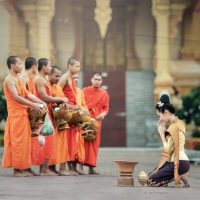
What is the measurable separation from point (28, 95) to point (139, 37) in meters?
17.8

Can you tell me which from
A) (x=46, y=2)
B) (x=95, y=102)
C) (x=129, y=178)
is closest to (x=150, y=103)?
(x=46, y=2)

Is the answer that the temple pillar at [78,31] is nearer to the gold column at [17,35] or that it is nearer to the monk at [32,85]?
the gold column at [17,35]

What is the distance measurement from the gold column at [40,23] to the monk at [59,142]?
51.2 ft

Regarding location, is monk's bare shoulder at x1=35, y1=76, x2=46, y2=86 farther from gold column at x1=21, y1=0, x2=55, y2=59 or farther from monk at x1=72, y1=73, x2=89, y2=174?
gold column at x1=21, y1=0, x2=55, y2=59

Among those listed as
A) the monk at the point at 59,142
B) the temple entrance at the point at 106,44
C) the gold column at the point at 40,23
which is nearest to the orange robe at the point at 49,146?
the monk at the point at 59,142

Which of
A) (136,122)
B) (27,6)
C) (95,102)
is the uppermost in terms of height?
(27,6)

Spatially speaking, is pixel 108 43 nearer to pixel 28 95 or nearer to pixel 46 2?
pixel 46 2

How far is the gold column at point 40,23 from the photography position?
1172 inches

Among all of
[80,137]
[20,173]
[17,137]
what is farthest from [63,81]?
[20,173]

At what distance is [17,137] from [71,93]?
1443mm

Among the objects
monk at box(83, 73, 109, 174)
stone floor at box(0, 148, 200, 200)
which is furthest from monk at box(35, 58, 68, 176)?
monk at box(83, 73, 109, 174)

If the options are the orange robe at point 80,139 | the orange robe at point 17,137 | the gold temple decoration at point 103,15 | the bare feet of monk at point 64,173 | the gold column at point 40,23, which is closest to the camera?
the orange robe at point 17,137

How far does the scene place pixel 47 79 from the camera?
45.8 feet

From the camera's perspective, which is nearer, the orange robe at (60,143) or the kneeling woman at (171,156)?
the kneeling woman at (171,156)
